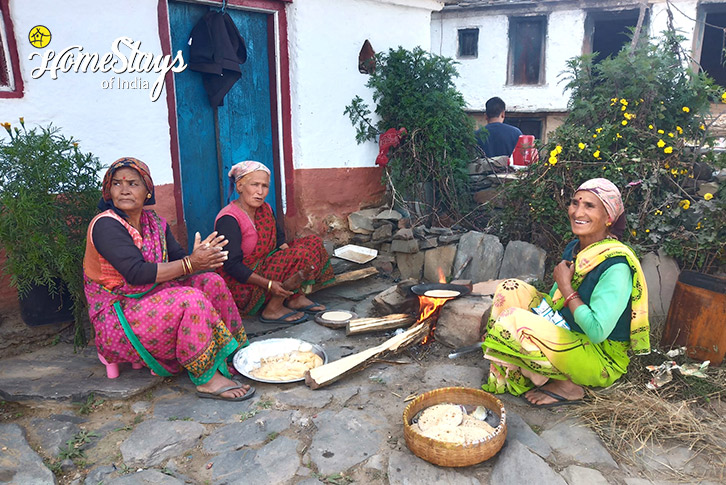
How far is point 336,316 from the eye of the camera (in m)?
4.45

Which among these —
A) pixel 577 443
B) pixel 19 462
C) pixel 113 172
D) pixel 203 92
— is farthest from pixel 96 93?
pixel 577 443

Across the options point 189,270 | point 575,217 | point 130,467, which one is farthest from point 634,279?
point 130,467

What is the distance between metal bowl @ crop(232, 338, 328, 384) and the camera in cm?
337

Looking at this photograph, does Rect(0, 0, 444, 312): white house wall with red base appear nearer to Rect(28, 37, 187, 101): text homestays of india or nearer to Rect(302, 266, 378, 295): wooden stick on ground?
Rect(28, 37, 187, 101): text homestays of india

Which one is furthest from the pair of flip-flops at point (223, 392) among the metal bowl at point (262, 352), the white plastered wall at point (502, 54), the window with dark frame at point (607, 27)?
the window with dark frame at point (607, 27)

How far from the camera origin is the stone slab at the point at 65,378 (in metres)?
3.08

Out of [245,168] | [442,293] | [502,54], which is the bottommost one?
[442,293]

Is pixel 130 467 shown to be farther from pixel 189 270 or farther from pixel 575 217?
pixel 575 217

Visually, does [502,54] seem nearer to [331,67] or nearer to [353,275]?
[331,67]

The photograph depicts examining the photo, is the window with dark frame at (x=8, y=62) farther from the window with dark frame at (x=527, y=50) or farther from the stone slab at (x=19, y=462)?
the window with dark frame at (x=527, y=50)

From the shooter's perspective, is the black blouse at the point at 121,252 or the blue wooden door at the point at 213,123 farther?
the blue wooden door at the point at 213,123

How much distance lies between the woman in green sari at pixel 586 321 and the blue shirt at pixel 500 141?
436 cm

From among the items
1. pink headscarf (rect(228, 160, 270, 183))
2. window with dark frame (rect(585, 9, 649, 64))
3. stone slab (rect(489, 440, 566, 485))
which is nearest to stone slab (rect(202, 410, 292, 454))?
stone slab (rect(489, 440, 566, 485))

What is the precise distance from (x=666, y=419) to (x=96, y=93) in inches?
176
